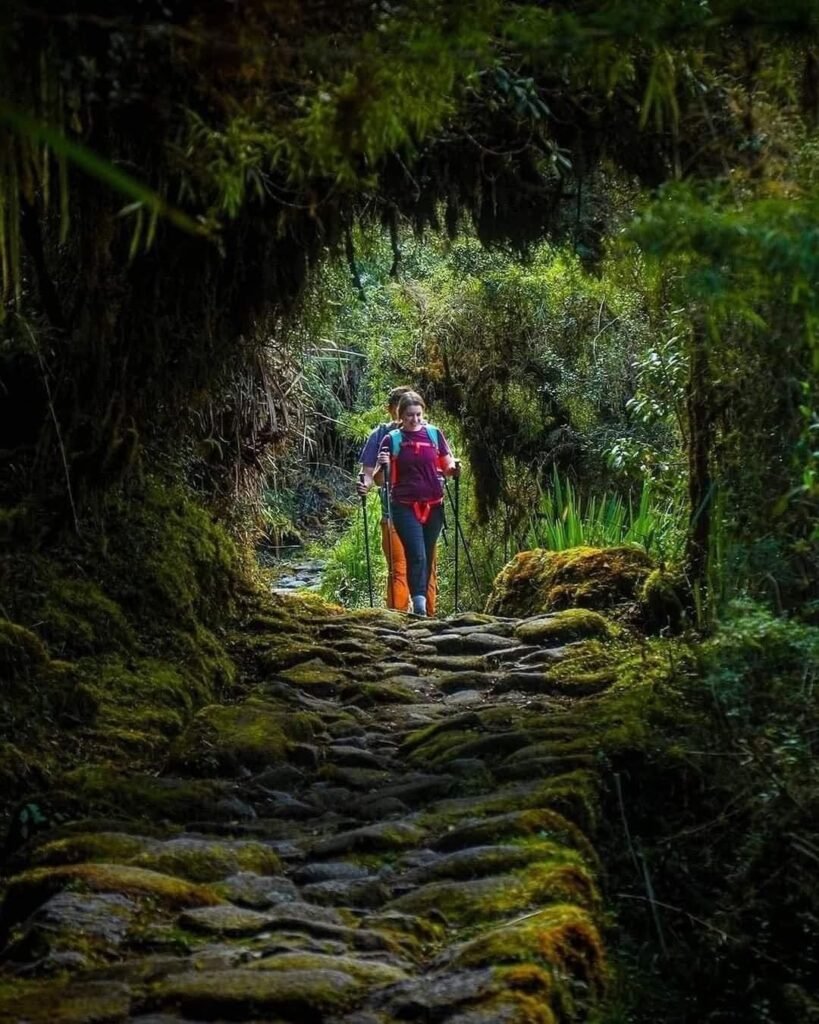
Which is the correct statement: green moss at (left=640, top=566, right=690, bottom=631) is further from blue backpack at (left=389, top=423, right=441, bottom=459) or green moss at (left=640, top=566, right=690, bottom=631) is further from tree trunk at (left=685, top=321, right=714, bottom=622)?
blue backpack at (left=389, top=423, right=441, bottom=459)

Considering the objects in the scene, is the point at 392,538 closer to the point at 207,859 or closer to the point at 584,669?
the point at 584,669

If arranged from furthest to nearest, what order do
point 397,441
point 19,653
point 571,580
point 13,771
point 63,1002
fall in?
point 397,441 < point 571,580 < point 19,653 < point 13,771 < point 63,1002

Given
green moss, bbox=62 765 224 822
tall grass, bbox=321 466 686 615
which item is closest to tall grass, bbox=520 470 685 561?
tall grass, bbox=321 466 686 615

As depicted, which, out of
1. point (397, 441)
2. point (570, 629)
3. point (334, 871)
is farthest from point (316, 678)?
point (397, 441)

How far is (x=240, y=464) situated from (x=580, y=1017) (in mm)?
6258

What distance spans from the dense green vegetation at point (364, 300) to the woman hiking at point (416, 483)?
3.16ft

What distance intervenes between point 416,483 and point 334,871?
20.6 feet

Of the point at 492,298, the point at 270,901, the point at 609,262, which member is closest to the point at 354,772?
the point at 270,901

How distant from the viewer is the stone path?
330 cm

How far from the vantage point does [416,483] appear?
10594 mm

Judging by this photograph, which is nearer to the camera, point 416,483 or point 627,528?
point 416,483

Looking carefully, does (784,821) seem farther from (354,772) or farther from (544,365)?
(544,365)

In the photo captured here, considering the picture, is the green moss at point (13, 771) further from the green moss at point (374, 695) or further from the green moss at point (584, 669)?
the green moss at point (584, 669)

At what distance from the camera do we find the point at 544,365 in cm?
1391
